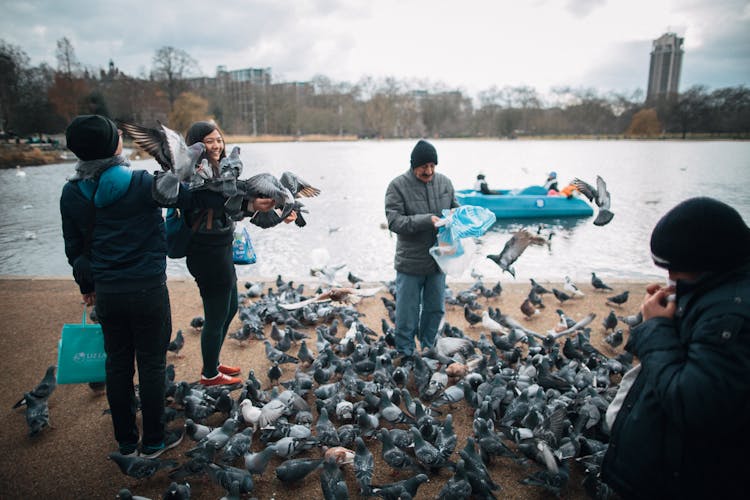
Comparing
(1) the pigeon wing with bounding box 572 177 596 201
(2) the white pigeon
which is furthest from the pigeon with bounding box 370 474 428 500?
(1) the pigeon wing with bounding box 572 177 596 201

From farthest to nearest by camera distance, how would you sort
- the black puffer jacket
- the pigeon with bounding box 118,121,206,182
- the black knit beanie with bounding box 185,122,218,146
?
the black knit beanie with bounding box 185,122,218,146 → the pigeon with bounding box 118,121,206,182 → the black puffer jacket

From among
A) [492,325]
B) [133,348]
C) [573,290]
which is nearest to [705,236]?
[133,348]

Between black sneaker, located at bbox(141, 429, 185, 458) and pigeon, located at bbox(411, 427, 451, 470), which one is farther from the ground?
pigeon, located at bbox(411, 427, 451, 470)

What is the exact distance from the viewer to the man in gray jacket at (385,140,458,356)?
408cm

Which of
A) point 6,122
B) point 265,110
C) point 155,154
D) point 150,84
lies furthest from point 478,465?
point 265,110

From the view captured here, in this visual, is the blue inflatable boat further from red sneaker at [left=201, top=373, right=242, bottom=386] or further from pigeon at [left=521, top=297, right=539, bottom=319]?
red sneaker at [left=201, top=373, right=242, bottom=386]

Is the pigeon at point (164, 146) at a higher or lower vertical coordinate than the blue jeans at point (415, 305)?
higher

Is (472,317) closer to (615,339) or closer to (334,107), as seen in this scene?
(615,339)

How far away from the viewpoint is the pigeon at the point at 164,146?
271cm

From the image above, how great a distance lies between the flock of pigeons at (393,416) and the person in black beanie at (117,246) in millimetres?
655

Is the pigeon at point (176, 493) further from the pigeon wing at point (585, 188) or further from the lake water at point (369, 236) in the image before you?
the pigeon wing at point (585, 188)

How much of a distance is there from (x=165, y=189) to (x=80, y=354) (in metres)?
1.41

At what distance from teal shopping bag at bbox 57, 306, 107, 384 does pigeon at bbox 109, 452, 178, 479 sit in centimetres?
60

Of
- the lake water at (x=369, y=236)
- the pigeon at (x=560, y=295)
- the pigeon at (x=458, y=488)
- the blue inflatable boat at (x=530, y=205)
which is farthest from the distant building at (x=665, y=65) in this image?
the pigeon at (x=458, y=488)
